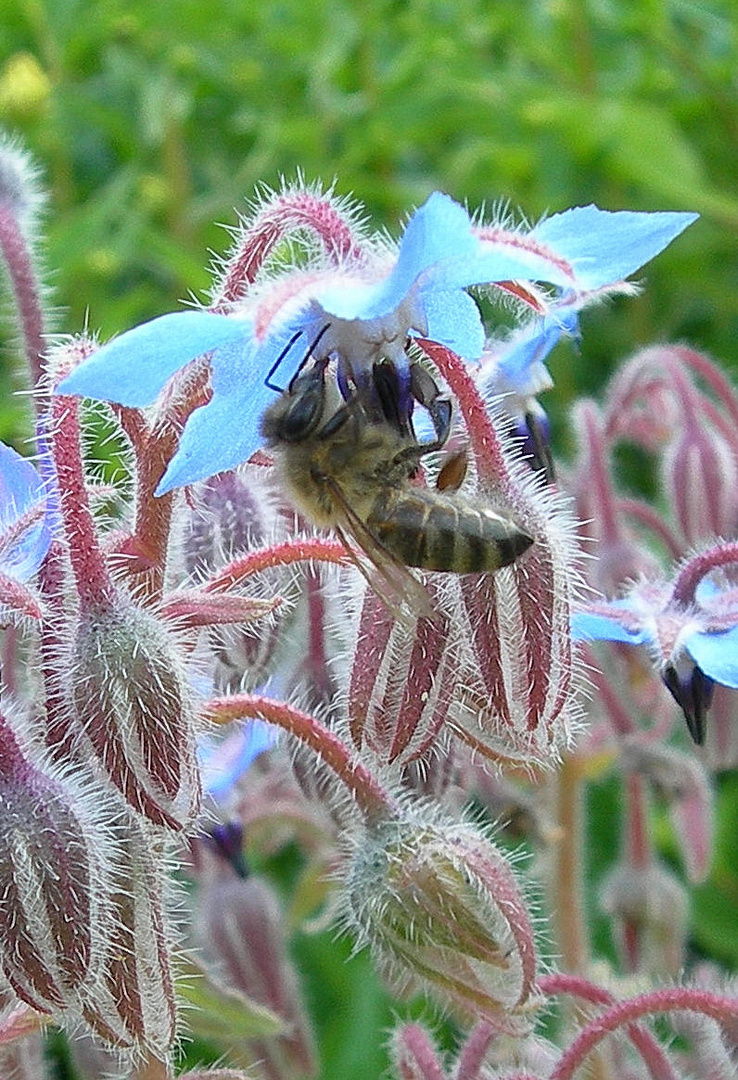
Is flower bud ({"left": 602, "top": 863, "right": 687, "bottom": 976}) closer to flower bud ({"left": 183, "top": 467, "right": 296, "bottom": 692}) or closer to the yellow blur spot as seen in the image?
flower bud ({"left": 183, "top": 467, "right": 296, "bottom": 692})

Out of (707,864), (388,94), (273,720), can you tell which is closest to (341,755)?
(273,720)

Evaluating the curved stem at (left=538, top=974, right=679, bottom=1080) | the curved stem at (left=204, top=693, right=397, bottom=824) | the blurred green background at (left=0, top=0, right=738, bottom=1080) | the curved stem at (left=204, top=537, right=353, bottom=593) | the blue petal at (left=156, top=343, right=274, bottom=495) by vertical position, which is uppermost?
the blurred green background at (left=0, top=0, right=738, bottom=1080)

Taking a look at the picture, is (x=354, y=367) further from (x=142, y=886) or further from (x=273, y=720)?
(x=142, y=886)

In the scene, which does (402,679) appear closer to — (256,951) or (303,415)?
(303,415)

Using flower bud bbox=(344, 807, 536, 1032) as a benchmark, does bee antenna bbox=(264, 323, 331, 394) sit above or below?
above

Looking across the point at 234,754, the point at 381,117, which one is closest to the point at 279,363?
the point at 234,754

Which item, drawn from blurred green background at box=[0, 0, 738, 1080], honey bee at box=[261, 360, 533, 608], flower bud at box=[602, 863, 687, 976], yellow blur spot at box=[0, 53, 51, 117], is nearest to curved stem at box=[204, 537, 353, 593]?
honey bee at box=[261, 360, 533, 608]
